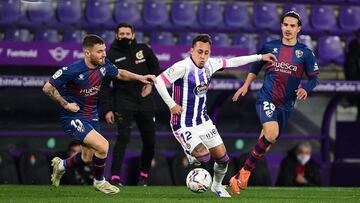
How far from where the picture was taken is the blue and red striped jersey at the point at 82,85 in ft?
35.3

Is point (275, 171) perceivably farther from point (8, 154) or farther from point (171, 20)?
point (8, 154)

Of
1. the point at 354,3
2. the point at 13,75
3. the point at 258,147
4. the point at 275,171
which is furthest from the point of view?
the point at 354,3

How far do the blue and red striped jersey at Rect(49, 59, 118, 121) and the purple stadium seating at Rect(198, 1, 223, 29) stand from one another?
5.71 metres

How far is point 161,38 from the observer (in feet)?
53.1

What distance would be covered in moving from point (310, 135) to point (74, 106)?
6.78 m

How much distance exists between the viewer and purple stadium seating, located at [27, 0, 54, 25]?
14.9m

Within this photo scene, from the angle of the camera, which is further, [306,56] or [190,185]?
[306,56]

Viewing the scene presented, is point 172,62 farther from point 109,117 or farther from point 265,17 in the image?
point 265,17

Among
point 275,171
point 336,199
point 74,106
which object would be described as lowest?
point 275,171

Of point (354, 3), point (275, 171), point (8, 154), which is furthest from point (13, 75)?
point (354, 3)

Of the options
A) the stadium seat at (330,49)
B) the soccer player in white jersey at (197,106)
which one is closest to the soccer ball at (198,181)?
the soccer player in white jersey at (197,106)

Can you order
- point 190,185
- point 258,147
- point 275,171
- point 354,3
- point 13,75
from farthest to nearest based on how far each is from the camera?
point 354,3, point 275,171, point 13,75, point 258,147, point 190,185

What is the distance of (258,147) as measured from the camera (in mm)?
11211

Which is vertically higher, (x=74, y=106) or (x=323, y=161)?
(x=74, y=106)
